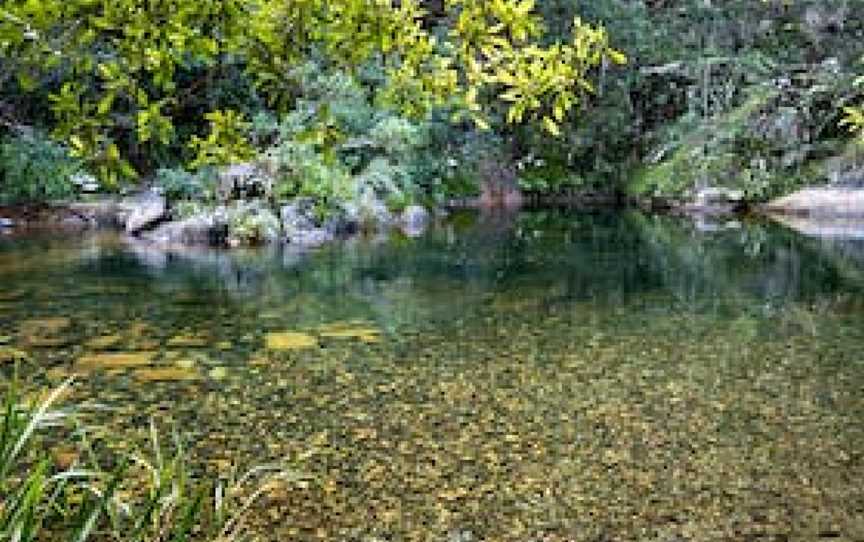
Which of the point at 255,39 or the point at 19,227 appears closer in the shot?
the point at 255,39

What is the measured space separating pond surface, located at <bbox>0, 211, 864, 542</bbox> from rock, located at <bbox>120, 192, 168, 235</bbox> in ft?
15.4

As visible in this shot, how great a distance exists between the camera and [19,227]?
2084 cm

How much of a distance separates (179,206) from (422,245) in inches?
193

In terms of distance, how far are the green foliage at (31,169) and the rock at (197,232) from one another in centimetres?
313

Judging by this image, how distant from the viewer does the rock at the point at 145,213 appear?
2014 centimetres

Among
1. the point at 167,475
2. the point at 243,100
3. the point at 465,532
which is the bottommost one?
the point at 465,532

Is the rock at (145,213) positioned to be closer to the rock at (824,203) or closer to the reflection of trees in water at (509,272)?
the reflection of trees in water at (509,272)

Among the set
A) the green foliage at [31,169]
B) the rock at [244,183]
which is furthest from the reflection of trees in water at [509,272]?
the green foliage at [31,169]

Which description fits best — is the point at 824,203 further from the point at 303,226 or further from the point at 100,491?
the point at 100,491

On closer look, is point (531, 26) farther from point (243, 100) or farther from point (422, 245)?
point (243, 100)

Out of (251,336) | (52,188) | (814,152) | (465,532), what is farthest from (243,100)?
(465,532)

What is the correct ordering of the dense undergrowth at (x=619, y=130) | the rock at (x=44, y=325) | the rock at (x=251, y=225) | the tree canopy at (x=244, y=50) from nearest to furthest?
1. the tree canopy at (x=244, y=50)
2. the rock at (x=44, y=325)
3. the rock at (x=251, y=225)
4. the dense undergrowth at (x=619, y=130)

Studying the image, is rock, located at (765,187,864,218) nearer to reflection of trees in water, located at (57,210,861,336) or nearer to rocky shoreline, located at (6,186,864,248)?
rocky shoreline, located at (6,186,864,248)

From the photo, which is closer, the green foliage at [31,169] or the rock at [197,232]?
the rock at [197,232]
